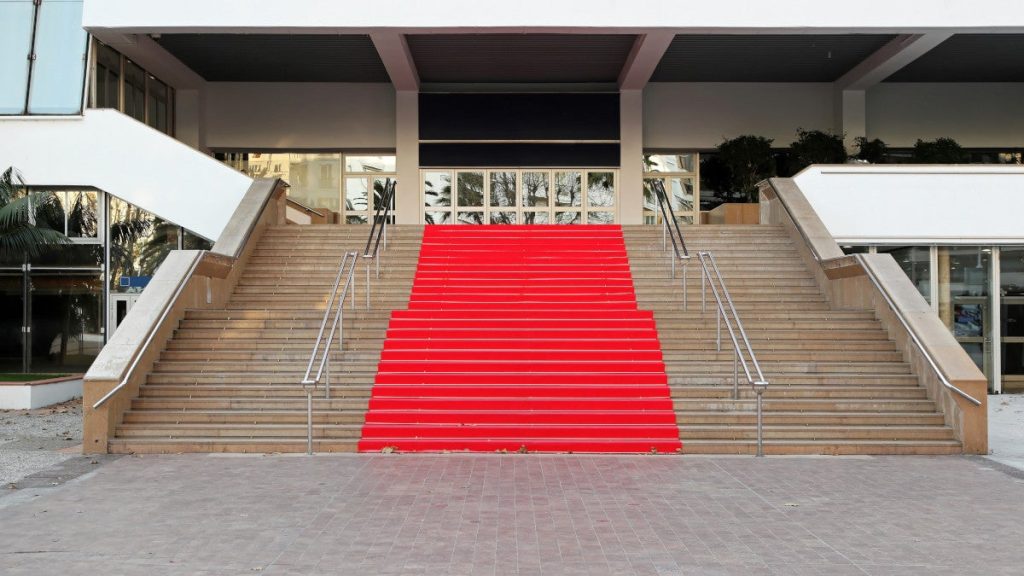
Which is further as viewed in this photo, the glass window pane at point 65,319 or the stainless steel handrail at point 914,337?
the glass window pane at point 65,319

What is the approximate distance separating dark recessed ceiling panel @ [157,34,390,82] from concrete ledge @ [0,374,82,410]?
9.81m

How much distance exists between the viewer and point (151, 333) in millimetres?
12711

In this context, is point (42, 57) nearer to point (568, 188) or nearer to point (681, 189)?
→ point (568, 188)

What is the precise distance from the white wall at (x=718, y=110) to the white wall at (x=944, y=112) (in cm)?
154

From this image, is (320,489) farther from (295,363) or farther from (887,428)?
(887,428)

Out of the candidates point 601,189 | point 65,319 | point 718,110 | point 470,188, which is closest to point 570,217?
point 601,189

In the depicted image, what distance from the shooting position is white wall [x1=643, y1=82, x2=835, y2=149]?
1042 inches

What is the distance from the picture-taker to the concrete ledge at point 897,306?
11391mm

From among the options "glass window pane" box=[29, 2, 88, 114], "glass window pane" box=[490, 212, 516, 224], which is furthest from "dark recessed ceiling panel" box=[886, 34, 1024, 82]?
"glass window pane" box=[29, 2, 88, 114]

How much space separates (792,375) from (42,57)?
16495 mm

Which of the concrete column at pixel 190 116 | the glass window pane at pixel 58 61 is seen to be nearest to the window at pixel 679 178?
the concrete column at pixel 190 116

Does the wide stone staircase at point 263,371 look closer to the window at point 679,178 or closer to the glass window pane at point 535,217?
the glass window pane at point 535,217

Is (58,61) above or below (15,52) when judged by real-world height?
below
